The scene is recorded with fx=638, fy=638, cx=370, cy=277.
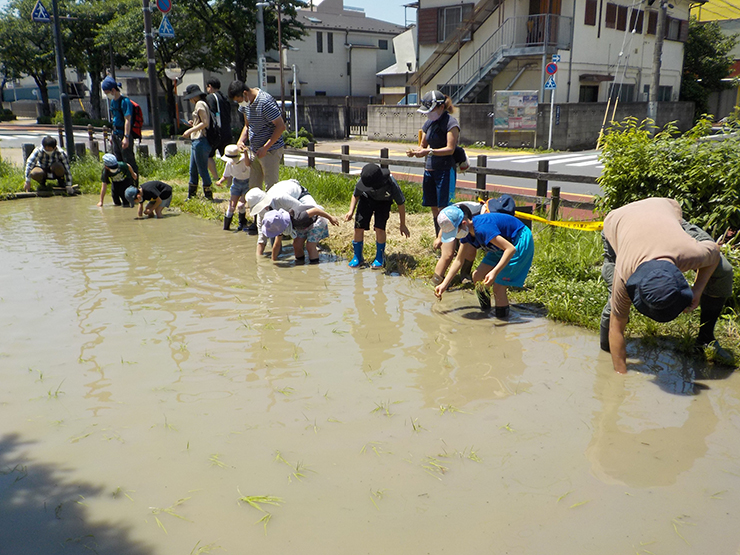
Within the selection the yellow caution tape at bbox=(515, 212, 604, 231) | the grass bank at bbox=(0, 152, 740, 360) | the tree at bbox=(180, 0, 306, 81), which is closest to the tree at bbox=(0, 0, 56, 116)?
the tree at bbox=(180, 0, 306, 81)

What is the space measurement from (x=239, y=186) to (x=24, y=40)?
139 feet

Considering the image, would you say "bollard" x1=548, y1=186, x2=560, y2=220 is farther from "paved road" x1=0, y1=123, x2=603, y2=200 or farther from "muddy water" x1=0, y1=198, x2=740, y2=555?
"paved road" x1=0, y1=123, x2=603, y2=200

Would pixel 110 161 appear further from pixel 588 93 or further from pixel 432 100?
pixel 588 93

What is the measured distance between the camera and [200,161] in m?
10.3

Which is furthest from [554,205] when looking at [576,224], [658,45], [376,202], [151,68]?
[658,45]

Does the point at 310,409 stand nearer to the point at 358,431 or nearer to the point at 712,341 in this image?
the point at 358,431

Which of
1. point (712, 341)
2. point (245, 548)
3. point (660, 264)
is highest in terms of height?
point (660, 264)

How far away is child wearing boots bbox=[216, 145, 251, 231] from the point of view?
8570 mm

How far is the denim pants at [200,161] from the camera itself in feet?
33.4

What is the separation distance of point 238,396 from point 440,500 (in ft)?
5.28

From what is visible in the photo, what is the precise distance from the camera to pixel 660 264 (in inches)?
148

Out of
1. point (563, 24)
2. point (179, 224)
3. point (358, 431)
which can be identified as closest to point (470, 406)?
point (358, 431)

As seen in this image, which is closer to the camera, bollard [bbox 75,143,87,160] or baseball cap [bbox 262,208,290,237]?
baseball cap [bbox 262,208,290,237]

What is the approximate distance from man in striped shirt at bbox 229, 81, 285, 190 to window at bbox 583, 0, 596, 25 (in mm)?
21585
